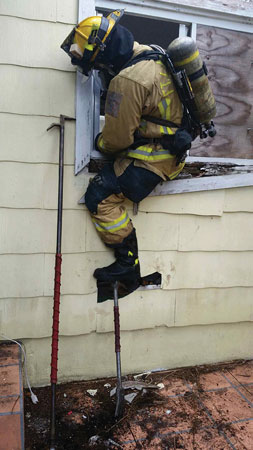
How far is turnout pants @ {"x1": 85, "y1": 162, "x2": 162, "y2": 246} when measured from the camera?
7.68ft

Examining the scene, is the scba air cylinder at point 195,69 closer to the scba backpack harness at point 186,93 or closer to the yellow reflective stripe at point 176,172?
the scba backpack harness at point 186,93

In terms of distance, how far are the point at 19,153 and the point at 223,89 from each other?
1540mm

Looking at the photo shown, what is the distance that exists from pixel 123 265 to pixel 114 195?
0.51 meters

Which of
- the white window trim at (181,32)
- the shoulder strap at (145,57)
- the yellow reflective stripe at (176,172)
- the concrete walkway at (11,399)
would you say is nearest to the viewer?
the concrete walkway at (11,399)

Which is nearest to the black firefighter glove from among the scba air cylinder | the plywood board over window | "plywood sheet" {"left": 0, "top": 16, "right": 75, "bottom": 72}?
the scba air cylinder

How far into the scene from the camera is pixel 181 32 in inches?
102

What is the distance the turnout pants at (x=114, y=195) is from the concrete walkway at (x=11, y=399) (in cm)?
97

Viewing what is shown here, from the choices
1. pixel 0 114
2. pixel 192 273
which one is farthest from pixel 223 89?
pixel 0 114

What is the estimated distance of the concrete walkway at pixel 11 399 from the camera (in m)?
1.75

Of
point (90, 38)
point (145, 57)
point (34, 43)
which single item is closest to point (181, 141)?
point (145, 57)

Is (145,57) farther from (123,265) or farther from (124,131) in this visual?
(123,265)

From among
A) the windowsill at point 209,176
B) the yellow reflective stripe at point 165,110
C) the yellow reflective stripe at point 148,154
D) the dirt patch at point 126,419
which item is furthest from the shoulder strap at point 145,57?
the dirt patch at point 126,419

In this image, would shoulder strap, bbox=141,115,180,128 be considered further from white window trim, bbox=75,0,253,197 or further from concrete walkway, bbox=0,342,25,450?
concrete walkway, bbox=0,342,25,450

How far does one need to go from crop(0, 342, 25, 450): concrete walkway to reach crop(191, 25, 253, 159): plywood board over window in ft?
6.16
